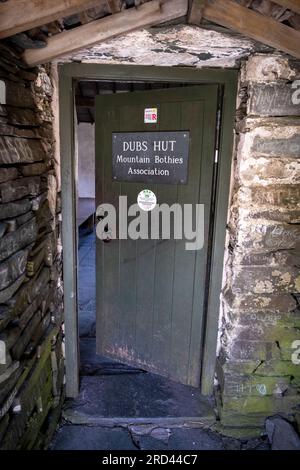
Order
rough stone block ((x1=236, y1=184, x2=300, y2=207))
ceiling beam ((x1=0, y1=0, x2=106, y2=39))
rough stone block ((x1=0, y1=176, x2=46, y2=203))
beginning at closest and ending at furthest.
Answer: ceiling beam ((x1=0, y1=0, x2=106, y2=39))
rough stone block ((x1=0, y1=176, x2=46, y2=203))
rough stone block ((x1=236, y1=184, x2=300, y2=207))

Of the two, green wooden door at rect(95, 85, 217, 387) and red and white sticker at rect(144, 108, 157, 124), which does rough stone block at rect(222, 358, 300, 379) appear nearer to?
green wooden door at rect(95, 85, 217, 387)

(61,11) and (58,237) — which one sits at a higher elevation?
(61,11)

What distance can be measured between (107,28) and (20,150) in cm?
72

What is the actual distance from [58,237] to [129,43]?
1.23m

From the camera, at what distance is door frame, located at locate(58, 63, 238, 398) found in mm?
2047

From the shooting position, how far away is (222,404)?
7.48ft

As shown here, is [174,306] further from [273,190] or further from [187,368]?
[273,190]

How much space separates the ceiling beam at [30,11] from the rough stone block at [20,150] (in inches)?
16.9

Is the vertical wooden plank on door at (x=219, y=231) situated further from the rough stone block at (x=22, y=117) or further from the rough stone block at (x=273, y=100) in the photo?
the rough stone block at (x=22, y=117)

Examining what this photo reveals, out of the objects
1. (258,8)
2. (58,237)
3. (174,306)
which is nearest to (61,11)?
(258,8)

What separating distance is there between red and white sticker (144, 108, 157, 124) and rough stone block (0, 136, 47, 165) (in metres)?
0.75

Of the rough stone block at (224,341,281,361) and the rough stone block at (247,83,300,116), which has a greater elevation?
the rough stone block at (247,83,300,116)

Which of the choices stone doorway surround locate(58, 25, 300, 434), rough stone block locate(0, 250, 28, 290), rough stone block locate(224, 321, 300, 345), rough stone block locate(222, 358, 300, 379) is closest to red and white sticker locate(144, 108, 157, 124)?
stone doorway surround locate(58, 25, 300, 434)

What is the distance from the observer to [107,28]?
165cm
